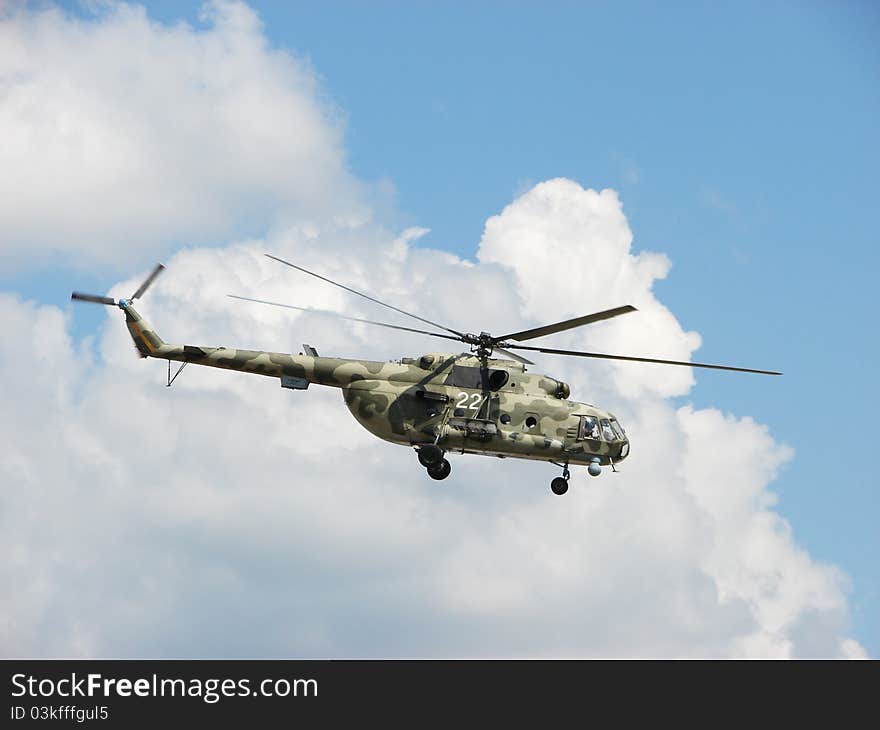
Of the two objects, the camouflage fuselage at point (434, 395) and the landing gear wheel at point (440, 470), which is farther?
the landing gear wheel at point (440, 470)

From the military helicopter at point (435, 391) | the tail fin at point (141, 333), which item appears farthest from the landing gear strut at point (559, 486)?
the tail fin at point (141, 333)

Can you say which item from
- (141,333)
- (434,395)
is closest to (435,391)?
(434,395)

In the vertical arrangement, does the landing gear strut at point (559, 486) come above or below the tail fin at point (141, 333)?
below

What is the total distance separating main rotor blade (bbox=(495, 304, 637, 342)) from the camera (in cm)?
6350

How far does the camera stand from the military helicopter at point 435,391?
2768 inches

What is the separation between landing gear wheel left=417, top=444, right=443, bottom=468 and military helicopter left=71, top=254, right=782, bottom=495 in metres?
0.05

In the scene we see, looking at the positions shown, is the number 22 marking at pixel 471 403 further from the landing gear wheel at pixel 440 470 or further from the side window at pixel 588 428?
the side window at pixel 588 428

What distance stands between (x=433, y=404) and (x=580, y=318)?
9603mm

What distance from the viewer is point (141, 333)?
2768 inches

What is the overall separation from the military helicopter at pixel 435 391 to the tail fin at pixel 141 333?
5 centimetres

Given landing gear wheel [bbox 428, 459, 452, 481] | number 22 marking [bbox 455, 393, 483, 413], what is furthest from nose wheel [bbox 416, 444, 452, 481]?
number 22 marking [bbox 455, 393, 483, 413]

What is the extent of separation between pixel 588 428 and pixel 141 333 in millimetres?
22944
